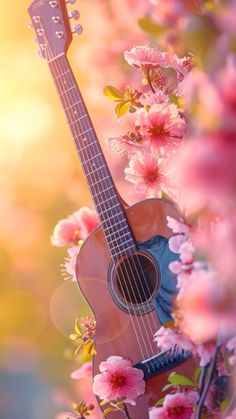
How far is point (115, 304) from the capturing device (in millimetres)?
1345

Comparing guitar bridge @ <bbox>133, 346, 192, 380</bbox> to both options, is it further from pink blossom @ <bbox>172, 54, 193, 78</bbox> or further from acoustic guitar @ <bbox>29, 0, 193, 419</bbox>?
pink blossom @ <bbox>172, 54, 193, 78</bbox>

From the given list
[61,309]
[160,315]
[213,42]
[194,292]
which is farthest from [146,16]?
[61,309]

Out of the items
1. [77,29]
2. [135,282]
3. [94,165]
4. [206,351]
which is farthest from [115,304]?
[77,29]

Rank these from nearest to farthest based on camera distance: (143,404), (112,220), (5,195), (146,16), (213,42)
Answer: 1. (213,42)
2. (146,16)
3. (143,404)
4. (112,220)
5. (5,195)

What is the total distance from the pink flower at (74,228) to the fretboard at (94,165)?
0.13 ft

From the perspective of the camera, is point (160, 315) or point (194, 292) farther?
point (160, 315)

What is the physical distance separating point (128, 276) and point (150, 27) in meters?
0.71

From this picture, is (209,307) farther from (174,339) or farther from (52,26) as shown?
(52,26)

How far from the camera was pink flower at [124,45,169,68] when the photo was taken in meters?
1.31

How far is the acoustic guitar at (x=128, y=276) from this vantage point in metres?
1.27

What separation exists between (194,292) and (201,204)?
0.09 meters

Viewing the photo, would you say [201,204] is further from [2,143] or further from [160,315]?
[2,143]

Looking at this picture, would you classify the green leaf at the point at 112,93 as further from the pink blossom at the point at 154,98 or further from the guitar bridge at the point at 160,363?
the guitar bridge at the point at 160,363

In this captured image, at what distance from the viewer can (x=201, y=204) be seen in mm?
458
